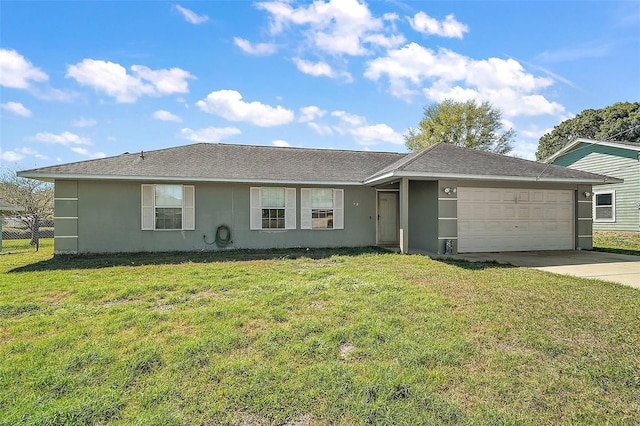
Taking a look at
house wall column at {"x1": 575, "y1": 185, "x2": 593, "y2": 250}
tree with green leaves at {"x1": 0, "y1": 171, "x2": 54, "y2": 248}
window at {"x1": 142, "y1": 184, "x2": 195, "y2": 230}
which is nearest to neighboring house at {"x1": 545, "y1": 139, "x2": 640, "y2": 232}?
house wall column at {"x1": 575, "y1": 185, "x2": 593, "y2": 250}

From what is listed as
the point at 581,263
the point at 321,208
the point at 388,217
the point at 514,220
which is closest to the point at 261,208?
the point at 321,208

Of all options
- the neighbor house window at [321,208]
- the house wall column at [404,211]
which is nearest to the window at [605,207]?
the house wall column at [404,211]

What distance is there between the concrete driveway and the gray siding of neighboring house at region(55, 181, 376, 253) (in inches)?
160

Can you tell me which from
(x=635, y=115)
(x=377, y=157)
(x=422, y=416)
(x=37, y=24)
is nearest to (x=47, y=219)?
(x=37, y=24)

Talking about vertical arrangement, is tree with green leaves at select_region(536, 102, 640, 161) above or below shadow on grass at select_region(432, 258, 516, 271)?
above

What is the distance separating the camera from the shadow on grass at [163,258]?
779cm

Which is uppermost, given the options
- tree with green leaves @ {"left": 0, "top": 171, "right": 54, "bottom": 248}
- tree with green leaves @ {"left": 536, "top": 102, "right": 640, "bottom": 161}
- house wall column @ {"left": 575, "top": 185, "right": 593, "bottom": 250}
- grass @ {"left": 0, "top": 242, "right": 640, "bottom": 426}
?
tree with green leaves @ {"left": 536, "top": 102, "right": 640, "bottom": 161}

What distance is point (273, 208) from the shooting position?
10977mm

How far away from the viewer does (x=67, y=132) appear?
1661 centimetres

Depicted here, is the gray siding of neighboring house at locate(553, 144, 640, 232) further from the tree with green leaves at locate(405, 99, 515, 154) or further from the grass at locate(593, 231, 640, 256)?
the tree with green leaves at locate(405, 99, 515, 154)

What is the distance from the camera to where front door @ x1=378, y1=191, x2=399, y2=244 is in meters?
12.2

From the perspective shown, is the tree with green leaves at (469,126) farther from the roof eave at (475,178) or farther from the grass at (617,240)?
the roof eave at (475,178)

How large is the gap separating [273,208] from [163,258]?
3733mm

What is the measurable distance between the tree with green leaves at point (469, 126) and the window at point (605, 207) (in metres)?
15.6
